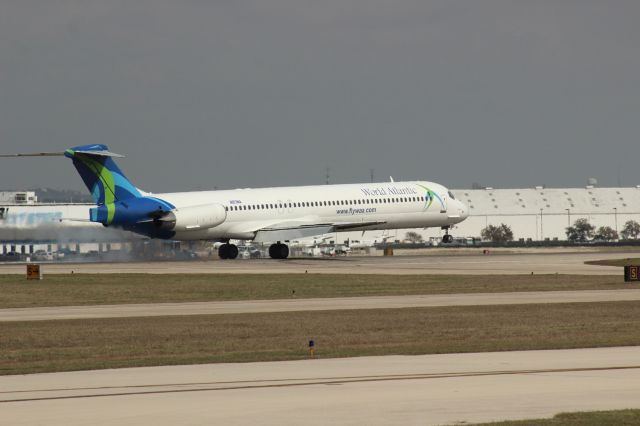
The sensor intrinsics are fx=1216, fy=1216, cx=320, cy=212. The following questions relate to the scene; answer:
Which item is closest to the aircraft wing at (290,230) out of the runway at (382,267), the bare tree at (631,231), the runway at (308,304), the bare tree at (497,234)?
the runway at (382,267)

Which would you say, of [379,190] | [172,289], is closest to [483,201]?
[379,190]

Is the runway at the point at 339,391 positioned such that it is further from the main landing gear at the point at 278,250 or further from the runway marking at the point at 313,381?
the main landing gear at the point at 278,250

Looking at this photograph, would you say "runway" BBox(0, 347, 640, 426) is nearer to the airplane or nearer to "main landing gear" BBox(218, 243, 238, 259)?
the airplane

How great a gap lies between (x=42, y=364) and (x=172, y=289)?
26518 mm

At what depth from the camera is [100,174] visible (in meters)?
73.2

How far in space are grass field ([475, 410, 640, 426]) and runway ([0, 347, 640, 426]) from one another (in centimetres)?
48

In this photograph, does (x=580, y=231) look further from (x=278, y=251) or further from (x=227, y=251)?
(x=227, y=251)

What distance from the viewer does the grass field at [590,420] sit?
55.9ft

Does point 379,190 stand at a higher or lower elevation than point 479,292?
higher

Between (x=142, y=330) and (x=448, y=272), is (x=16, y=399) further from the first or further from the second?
(x=448, y=272)

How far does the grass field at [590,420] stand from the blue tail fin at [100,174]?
189 ft

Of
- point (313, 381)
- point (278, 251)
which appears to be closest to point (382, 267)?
point (278, 251)

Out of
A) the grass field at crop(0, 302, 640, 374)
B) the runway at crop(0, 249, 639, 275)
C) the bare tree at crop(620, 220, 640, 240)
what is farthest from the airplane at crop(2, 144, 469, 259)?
the bare tree at crop(620, 220, 640, 240)

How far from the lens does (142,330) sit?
1368 inches
